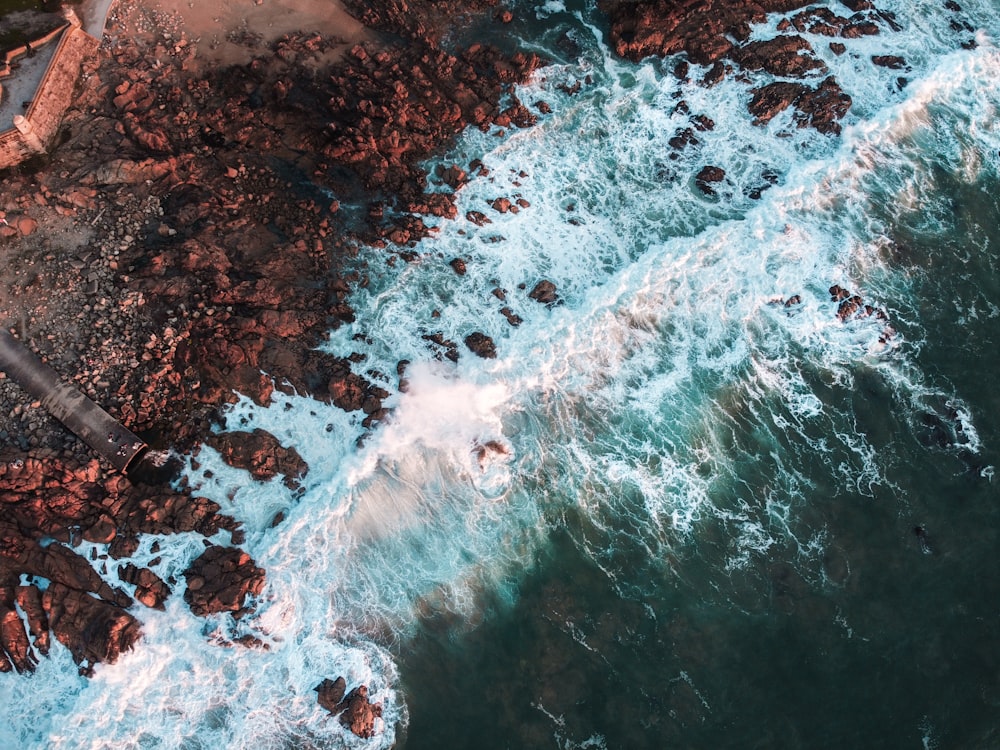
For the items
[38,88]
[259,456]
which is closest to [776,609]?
[259,456]

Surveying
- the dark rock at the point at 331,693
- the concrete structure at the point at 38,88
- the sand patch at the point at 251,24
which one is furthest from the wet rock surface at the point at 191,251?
the dark rock at the point at 331,693

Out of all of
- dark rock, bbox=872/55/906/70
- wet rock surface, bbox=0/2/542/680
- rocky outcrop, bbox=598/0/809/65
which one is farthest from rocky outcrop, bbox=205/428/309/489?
dark rock, bbox=872/55/906/70

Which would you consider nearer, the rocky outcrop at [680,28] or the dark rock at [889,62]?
the rocky outcrop at [680,28]

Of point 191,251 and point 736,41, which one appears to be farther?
point 736,41

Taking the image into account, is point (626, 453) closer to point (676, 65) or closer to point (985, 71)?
point (676, 65)

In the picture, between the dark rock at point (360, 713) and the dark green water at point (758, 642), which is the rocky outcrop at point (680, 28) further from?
the dark rock at point (360, 713)

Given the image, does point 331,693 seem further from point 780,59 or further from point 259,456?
point 780,59

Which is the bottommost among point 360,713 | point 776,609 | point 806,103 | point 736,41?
point 360,713

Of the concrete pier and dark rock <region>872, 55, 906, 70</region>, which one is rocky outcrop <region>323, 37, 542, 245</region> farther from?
dark rock <region>872, 55, 906, 70</region>
